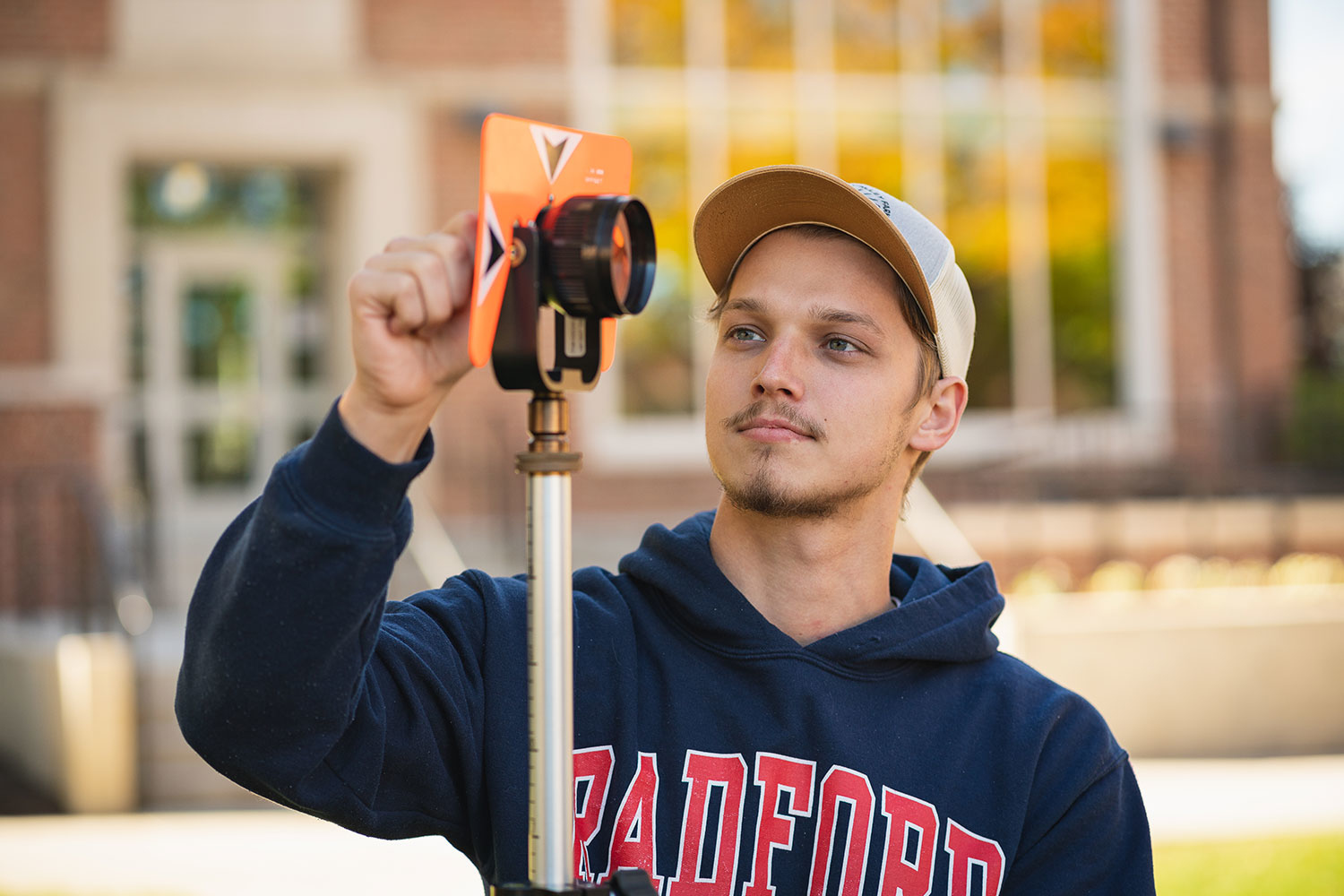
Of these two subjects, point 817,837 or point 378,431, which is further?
point 817,837

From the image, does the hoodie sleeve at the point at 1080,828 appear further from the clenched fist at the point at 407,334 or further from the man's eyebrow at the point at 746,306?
the clenched fist at the point at 407,334

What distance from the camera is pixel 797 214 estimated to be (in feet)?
7.47

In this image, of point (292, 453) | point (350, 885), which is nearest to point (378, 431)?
point (292, 453)

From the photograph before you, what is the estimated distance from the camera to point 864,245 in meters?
2.26

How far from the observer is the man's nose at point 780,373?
2117 millimetres

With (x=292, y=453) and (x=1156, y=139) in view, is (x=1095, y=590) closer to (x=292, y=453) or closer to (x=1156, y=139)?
(x=1156, y=139)

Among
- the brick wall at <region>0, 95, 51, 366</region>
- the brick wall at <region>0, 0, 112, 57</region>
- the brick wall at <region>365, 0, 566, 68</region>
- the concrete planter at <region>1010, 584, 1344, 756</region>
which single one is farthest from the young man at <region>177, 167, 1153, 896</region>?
the brick wall at <region>0, 0, 112, 57</region>

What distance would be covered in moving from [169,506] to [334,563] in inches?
392

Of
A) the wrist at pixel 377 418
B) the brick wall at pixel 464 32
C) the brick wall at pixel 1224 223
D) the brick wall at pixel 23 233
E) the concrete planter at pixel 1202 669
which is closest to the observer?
the wrist at pixel 377 418

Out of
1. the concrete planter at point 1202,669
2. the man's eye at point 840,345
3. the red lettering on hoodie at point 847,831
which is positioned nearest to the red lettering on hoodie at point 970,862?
the red lettering on hoodie at point 847,831

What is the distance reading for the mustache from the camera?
2117mm

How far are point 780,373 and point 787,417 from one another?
7cm

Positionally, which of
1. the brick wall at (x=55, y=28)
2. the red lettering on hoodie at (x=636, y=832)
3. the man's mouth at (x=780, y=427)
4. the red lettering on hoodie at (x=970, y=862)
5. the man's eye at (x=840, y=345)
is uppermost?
the brick wall at (x=55, y=28)

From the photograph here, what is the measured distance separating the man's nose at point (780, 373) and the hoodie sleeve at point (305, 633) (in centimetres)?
67
